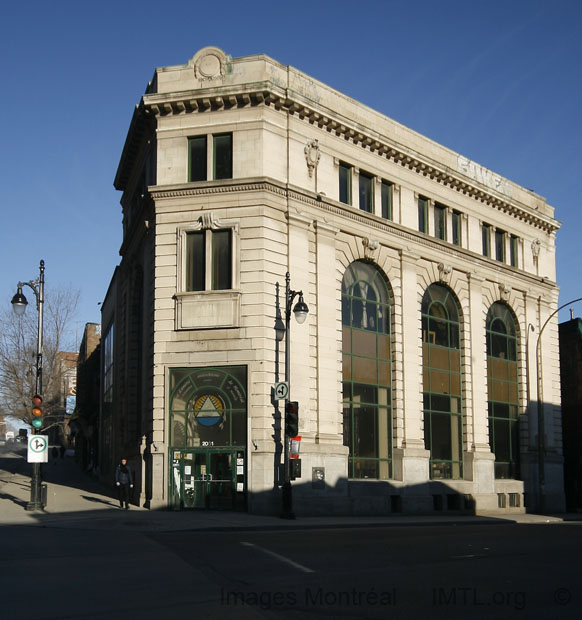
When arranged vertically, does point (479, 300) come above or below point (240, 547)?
above

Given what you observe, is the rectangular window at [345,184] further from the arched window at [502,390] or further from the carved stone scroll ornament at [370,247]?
the arched window at [502,390]

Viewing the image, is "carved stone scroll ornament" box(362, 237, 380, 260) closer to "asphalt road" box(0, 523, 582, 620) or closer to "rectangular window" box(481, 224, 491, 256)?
"rectangular window" box(481, 224, 491, 256)

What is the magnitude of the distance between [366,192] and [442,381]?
34.3 feet

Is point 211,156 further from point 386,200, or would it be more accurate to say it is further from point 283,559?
point 283,559

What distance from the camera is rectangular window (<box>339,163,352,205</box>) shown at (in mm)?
35344

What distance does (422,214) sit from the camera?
3988cm

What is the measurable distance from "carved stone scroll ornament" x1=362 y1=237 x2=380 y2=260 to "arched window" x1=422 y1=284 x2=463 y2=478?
4.76m

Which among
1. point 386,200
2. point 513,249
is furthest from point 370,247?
point 513,249

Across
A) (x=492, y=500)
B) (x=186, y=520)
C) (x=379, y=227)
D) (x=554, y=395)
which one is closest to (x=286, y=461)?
(x=186, y=520)

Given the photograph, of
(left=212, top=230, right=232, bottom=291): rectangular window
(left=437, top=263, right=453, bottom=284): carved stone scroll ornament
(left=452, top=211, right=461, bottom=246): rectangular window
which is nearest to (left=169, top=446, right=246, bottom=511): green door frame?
(left=212, top=230, right=232, bottom=291): rectangular window

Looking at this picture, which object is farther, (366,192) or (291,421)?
(366,192)

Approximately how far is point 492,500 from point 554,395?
10.8 m

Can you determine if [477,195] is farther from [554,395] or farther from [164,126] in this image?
[164,126]

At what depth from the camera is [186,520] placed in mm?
25078
